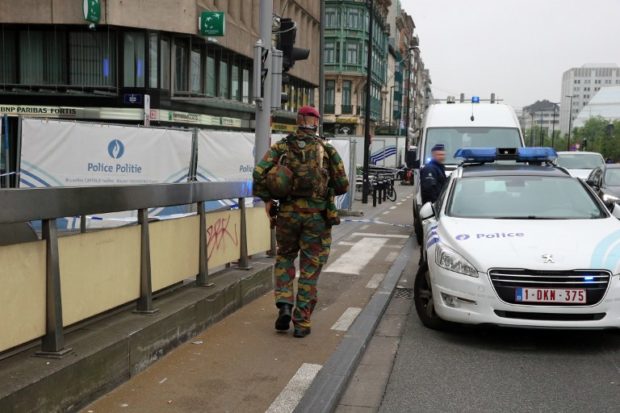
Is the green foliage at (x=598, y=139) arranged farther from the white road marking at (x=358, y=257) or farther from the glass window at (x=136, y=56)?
the white road marking at (x=358, y=257)

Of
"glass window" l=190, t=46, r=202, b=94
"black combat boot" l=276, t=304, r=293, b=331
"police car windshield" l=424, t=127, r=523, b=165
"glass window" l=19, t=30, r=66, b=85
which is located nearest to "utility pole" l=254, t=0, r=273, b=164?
"black combat boot" l=276, t=304, r=293, b=331

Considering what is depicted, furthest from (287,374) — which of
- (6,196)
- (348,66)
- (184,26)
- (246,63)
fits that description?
(348,66)

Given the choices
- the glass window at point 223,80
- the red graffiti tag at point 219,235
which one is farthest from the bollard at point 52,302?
the glass window at point 223,80

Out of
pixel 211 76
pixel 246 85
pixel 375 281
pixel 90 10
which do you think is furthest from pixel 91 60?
pixel 375 281

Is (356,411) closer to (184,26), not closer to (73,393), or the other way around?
(73,393)

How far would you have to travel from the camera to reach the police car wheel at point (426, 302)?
20.7 feet

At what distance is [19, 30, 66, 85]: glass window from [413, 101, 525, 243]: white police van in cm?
1805

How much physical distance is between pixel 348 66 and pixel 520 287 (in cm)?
6285

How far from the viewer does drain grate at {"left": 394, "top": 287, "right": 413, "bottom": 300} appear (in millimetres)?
7945

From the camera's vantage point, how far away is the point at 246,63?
34875 mm

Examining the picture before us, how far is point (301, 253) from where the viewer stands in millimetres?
5641

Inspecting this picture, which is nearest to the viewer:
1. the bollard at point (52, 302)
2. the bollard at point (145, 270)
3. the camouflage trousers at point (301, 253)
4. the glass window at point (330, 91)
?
the bollard at point (52, 302)

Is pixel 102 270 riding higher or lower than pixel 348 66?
lower

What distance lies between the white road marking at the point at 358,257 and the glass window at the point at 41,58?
740 inches
